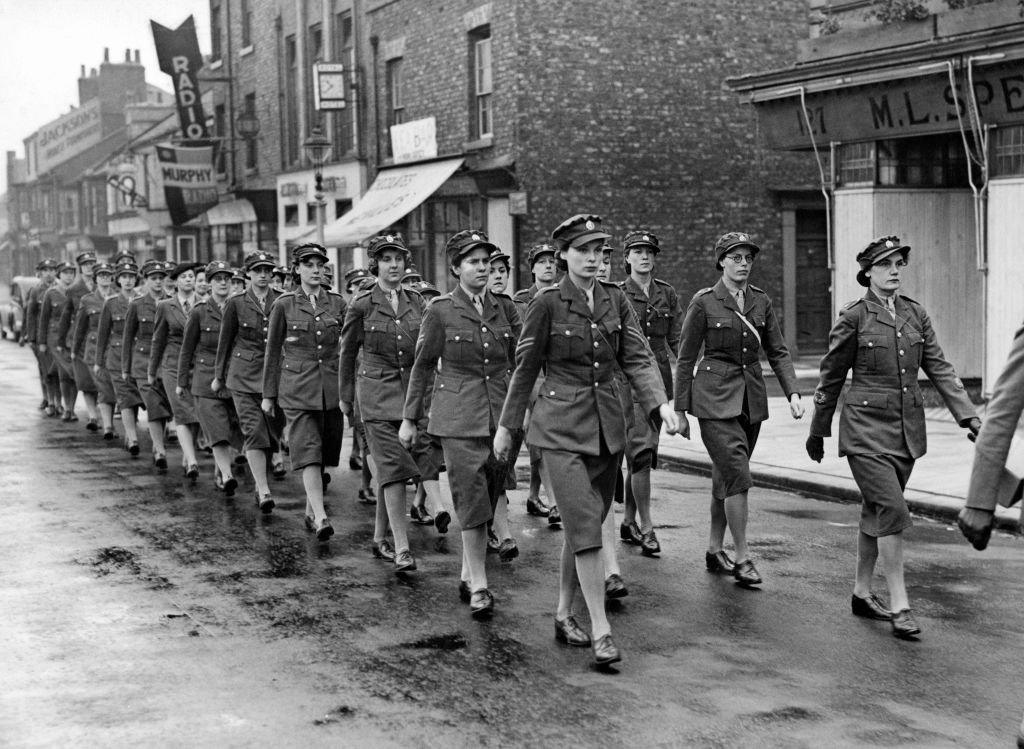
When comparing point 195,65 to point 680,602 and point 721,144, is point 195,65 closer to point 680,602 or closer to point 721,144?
point 721,144

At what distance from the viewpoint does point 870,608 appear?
753cm

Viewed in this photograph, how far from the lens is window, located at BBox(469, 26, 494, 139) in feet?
82.8

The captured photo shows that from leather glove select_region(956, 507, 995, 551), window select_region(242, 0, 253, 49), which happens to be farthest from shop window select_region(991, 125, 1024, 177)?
window select_region(242, 0, 253, 49)

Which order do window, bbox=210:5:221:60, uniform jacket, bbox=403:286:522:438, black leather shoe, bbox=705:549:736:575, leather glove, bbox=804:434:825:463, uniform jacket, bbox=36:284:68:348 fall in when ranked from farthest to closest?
window, bbox=210:5:221:60 < uniform jacket, bbox=36:284:68:348 < black leather shoe, bbox=705:549:736:575 < uniform jacket, bbox=403:286:522:438 < leather glove, bbox=804:434:825:463

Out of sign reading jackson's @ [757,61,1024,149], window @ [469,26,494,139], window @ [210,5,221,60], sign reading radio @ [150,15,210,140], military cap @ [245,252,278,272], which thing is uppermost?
window @ [210,5,221,60]

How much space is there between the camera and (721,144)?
25.2m

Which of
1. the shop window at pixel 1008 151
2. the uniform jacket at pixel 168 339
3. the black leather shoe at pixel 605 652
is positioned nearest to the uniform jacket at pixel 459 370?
the black leather shoe at pixel 605 652

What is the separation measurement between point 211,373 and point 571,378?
21.2 feet

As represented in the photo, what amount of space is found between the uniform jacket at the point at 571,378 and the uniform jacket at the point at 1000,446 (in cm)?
254

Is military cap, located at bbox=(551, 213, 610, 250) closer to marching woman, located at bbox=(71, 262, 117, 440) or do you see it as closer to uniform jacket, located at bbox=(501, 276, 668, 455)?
uniform jacket, located at bbox=(501, 276, 668, 455)

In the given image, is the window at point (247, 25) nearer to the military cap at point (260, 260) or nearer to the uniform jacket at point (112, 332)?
the uniform jacket at point (112, 332)

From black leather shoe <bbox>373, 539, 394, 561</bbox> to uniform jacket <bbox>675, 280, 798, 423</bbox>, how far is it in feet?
7.10

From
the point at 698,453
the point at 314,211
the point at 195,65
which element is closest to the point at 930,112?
the point at 698,453

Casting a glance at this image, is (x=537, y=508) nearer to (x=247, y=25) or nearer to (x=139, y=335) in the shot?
(x=139, y=335)
